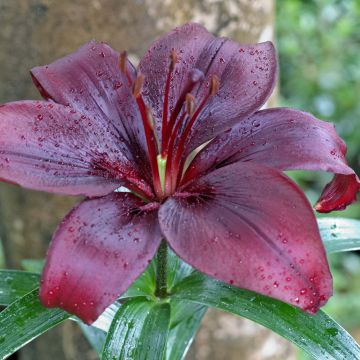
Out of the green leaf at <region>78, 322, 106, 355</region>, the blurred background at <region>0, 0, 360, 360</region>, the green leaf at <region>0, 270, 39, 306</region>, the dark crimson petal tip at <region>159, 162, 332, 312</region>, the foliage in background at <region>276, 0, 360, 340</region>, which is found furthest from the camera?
the foliage in background at <region>276, 0, 360, 340</region>

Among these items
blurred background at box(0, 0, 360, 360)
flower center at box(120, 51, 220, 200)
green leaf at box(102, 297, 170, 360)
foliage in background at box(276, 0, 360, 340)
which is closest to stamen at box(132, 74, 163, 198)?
flower center at box(120, 51, 220, 200)

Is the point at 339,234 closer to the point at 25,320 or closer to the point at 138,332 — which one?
the point at 138,332

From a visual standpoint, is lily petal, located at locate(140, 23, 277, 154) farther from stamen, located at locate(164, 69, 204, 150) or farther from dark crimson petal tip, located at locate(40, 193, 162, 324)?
dark crimson petal tip, located at locate(40, 193, 162, 324)

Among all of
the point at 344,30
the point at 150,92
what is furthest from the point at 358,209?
the point at 150,92

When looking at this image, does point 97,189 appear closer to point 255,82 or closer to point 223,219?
point 223,219

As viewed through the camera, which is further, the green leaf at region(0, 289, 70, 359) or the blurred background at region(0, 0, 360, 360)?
the blurred background at region(0, 0, 360, 360)

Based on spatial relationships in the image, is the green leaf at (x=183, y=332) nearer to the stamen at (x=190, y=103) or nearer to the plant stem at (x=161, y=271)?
the plant stem at (x=161, y=271)

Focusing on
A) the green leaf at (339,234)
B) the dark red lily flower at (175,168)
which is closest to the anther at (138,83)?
the dark red lily flower at (175,168)
